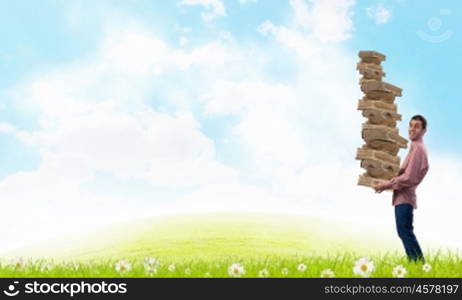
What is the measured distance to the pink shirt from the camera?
9188mm

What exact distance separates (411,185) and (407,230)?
58 cm

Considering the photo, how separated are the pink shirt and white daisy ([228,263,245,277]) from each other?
2.40m

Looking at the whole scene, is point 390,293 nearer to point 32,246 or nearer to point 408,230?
point 408,230

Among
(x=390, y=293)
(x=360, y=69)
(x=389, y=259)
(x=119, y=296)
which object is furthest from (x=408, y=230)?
(x=119, y=296)

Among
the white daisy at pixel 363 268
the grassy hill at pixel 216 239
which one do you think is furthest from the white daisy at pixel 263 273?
the grassy hill at pixel 216 239

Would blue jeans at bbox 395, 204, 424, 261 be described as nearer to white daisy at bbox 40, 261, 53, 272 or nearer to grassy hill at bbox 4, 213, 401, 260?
white daisy at bbox 40, 261, 53, 272

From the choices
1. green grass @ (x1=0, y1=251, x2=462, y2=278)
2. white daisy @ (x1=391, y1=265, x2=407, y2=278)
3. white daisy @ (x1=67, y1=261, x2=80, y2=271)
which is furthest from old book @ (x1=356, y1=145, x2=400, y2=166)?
white daisy @ (x1=67, y1=261, x2=80, y2=271)

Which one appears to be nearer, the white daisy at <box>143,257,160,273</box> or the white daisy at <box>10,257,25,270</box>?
the white daisy at <box>143,257,160,273</box>

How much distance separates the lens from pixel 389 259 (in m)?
9.49

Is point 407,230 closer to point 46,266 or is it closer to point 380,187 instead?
point 380,187

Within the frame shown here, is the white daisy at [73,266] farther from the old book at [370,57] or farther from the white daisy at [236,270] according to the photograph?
the old book at [370,57]

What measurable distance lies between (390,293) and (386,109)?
4107 mm

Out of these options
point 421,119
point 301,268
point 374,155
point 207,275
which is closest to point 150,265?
point 207,275

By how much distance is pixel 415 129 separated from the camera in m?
9.22
